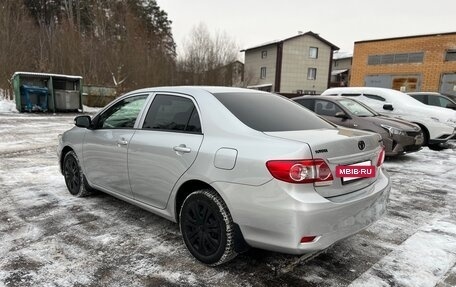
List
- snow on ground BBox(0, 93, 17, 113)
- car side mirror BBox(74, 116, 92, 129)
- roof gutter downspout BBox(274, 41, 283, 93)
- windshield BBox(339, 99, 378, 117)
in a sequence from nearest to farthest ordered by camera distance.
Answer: car side mirror BBox(74, 116, 92, 129) → windshield BBox(339, 99, 378, 117) → snow on ground BBox(0, 93, 17, 113) → roof gutter downspout BBox(274, 41, 283, 93)

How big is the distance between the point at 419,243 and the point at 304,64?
126 feet

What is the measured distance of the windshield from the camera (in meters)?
7.61

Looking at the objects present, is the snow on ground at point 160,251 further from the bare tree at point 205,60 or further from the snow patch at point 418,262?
the bare tree at point 205,60

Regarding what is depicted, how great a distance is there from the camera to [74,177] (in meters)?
4.57

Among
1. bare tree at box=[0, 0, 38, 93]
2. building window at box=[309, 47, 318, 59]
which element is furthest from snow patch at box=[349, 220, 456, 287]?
building window at box=[309, 47, 318, 59]

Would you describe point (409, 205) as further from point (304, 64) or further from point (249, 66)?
point (249, 66)

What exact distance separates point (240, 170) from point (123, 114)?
1.97 m

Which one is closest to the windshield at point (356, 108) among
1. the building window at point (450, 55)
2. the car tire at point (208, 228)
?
the car tire at point (208, 228)

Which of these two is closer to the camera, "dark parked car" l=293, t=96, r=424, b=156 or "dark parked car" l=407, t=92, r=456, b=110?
"dark parked car" l=293, t=96, r=424, b=156

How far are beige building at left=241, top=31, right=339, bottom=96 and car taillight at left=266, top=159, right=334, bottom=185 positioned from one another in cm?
3622

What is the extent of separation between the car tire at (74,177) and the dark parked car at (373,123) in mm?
5309

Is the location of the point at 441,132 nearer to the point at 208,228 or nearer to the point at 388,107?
the point at 388,107

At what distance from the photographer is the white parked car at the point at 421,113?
28.8 ft

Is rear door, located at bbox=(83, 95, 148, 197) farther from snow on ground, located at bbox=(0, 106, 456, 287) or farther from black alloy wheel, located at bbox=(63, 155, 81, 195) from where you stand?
snow on ground, located at bbox=(0, 106, 456, 287)
